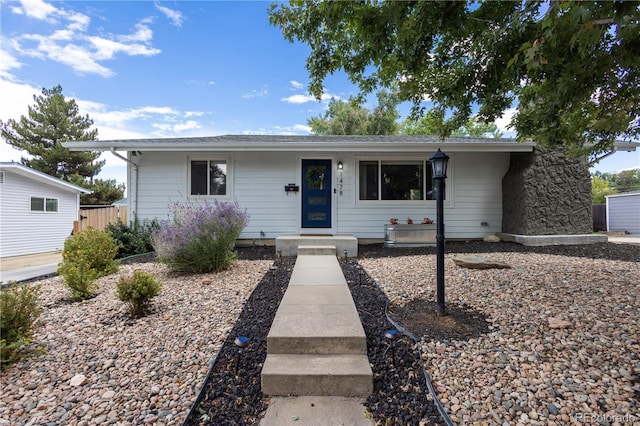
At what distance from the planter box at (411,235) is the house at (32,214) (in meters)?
10.1

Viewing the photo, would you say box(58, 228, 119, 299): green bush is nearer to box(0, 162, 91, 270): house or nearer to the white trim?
the white trim

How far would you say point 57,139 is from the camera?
58.9 ft

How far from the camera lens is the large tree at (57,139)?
17391 mm

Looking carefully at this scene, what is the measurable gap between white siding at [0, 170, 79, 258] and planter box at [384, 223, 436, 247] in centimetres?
1264

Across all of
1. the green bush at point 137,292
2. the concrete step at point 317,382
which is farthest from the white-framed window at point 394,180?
the concrete step at point 317,382

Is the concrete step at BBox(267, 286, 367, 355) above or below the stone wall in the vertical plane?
below

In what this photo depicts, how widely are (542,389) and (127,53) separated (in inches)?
426

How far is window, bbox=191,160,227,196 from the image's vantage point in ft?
25.6

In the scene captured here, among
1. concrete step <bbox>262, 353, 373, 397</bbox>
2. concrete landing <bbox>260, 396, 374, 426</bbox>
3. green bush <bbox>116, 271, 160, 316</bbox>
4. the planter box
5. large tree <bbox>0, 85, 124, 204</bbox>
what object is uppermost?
Result: large tree <bbox>0, 85, 124, 204</bbox>

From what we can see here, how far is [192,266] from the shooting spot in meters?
4.68

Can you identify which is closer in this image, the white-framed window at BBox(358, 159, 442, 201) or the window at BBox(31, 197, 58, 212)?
the white-framed window at BBox(358, 159, 442, 201)

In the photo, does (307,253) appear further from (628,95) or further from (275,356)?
(628,95)

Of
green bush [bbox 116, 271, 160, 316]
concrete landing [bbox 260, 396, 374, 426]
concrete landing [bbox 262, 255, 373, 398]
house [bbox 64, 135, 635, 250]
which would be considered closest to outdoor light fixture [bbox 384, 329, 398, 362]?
concrete landing [bbox 262, 255, 373, 398]

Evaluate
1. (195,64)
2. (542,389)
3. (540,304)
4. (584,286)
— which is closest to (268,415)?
(542,389)
